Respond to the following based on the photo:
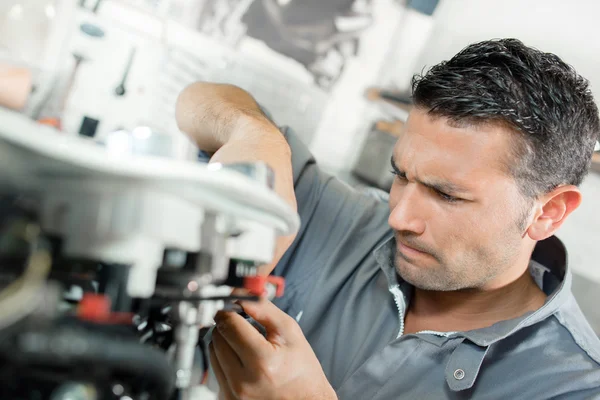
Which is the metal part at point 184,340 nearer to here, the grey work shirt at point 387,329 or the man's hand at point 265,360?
the man's hand at point 265,360

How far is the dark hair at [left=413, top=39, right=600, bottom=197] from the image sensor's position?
31.2 inches

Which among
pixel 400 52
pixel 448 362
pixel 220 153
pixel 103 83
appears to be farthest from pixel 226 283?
pixel 400 52

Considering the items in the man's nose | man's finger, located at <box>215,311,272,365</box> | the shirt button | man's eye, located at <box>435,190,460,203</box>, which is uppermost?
man's eye, located at <box>435,190,460,203</box>

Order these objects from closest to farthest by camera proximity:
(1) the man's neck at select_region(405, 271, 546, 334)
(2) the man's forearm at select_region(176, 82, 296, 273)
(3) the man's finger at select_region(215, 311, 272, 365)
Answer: (3) the man's finger at select_region(215, 311, 272, 365)
(2) the man's forearm at select_region(176, 82, 296, 273)
(1) the man's neck at select_region(405, 271, 546, 334)

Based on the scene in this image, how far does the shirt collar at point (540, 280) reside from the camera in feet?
2.65

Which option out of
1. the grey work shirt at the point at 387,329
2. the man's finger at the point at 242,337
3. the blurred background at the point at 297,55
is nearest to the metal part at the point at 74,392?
the man's finger at the point at 242,337

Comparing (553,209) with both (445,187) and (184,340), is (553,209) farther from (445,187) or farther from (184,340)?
(184,340)

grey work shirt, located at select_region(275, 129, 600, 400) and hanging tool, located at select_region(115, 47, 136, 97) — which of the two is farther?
hanging tool, located at select_region(115, 47, 136, 97)

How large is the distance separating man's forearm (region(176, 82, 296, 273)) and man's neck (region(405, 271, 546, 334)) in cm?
36

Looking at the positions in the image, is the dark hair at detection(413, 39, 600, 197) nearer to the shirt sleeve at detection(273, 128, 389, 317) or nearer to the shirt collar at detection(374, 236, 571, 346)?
the shirt collar at detection(374, 236, 571, 346)

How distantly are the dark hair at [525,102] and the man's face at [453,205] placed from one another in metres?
0.02

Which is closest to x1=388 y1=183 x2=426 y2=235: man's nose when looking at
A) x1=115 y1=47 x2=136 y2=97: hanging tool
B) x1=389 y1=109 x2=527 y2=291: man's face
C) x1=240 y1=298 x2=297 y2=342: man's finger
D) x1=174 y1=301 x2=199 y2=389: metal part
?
x1=389 y1=109 x2=527 y2=291: man's face

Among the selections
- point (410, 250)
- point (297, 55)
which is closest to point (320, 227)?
point (410, 250)

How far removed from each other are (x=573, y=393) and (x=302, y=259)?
504 millimetres
